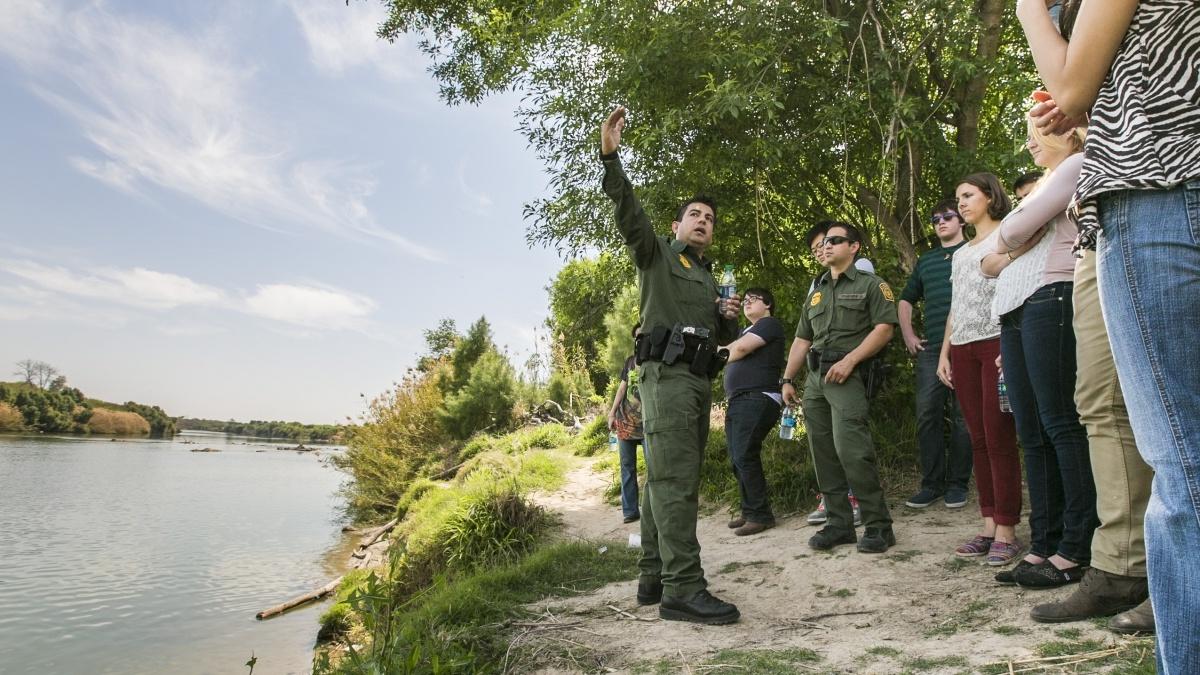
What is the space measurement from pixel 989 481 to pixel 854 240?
5.48 feet

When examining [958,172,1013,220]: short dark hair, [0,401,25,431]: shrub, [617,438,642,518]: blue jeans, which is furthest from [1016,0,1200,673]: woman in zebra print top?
[0,401,25,431]: shrub

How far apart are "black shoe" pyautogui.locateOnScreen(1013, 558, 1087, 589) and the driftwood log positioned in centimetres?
784

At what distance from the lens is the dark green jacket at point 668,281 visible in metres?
3.59

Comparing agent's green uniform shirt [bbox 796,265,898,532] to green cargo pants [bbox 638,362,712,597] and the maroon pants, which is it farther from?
green cargo pants [bbox 638,362,712,597]

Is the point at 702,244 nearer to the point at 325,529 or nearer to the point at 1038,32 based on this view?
the point at 1038,32

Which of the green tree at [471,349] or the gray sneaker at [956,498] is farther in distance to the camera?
the green tree at [471,349]

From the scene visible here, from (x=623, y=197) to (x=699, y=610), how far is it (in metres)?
2.00

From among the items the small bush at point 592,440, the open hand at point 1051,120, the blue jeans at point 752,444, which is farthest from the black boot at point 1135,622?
the small bush at point 592,440

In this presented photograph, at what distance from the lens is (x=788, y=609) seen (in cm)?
361

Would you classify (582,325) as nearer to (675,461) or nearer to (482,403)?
(482,403)

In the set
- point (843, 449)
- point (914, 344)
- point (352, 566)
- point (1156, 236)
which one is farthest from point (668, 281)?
point (352, 566)

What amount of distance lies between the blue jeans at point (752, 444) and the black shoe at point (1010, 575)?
96.2 inches

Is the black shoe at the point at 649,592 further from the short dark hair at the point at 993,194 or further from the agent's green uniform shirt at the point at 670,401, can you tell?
the short dark hair at the point at 993,194

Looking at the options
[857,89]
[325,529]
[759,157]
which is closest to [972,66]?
[857,89]
